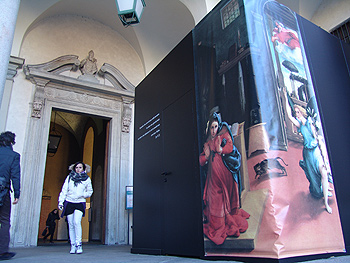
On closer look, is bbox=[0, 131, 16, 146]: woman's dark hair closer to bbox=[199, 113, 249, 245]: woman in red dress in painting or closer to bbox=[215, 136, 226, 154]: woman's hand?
bbox=[199, 113, 249, 245]: woman in red dress in painting

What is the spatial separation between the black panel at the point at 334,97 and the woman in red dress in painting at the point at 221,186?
1.11 metres

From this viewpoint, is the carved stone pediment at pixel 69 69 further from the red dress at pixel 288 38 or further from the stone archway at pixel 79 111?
the red dress at pixel 288 38

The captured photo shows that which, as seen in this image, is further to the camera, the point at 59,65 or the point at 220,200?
the point at 59,65

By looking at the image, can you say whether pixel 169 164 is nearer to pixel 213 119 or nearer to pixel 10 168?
pixel 213 119

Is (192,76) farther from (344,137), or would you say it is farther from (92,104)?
(92,104)

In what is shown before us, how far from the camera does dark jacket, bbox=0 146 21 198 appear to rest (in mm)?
3668

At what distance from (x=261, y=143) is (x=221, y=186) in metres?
0.62

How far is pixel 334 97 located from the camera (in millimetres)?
3730

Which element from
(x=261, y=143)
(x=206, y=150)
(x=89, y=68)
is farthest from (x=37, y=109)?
(x=261, y=143)

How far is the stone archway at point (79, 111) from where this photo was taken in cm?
689

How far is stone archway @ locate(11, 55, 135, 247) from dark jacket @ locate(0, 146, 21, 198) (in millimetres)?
3428

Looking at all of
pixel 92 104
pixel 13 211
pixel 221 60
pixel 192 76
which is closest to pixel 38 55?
pixel 92 104

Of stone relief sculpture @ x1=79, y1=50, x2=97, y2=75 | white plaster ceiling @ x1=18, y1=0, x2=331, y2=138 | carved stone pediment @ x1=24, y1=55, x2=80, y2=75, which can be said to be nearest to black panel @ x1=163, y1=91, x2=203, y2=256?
white plaster ceiling @ x1=18, y1=0, x2=331, y2=138

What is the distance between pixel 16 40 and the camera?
770 centimetres
